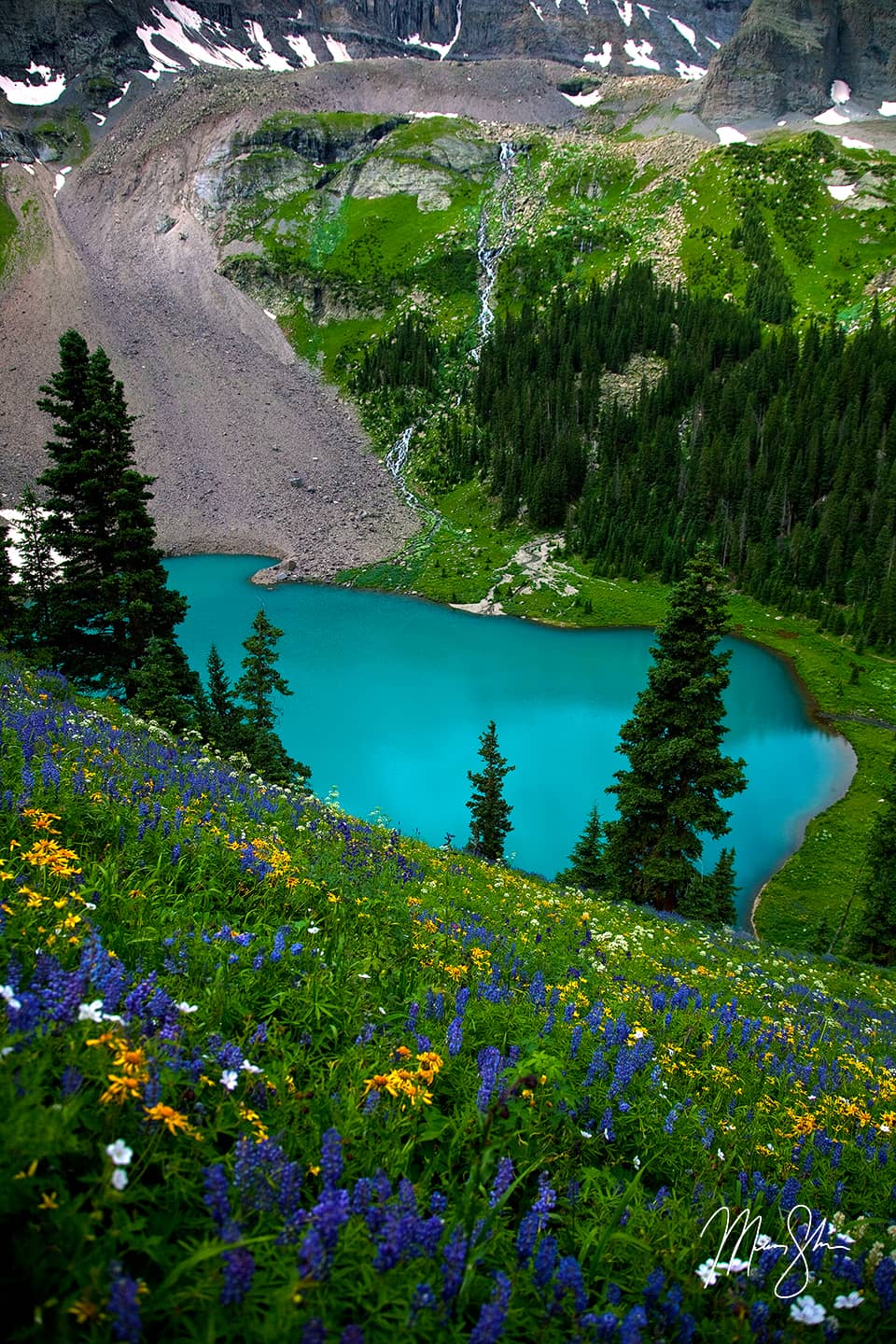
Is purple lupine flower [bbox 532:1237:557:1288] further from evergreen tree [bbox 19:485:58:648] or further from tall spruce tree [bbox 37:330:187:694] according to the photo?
evergreen tree [bbox 19:485:58:648]

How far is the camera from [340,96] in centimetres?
17338

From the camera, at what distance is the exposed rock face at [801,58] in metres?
162

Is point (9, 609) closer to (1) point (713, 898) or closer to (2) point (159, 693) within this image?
(2) point (159, 693)

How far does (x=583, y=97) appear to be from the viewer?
195m

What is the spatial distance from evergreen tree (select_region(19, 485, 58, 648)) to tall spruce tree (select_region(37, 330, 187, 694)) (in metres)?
0.40

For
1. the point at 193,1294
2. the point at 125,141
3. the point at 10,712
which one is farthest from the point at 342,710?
the point at 125,141

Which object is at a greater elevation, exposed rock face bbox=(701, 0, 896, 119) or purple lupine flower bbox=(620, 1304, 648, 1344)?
exposed rock face bbox=(701, 0, 896, 119)

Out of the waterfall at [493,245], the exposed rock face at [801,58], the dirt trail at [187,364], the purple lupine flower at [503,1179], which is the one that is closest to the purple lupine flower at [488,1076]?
the purple lupine flower at [503,1179]

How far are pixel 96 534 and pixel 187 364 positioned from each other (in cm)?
10879

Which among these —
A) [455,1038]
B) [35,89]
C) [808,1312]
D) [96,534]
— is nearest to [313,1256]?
[808,1312]

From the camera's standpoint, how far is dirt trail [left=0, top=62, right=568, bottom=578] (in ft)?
291

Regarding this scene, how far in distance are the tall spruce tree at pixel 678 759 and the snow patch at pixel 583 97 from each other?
788 ft

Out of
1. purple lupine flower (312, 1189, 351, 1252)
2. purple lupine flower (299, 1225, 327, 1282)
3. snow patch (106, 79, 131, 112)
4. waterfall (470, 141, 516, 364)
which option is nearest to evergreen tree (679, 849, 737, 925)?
purple lupine flower (312, 1189, 351, 1252)

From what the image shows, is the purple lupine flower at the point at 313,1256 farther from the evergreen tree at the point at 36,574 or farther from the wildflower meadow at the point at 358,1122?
the evergreen tree at the point at 36,574
